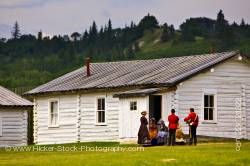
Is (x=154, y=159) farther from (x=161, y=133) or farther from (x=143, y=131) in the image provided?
(x=143, y=131)

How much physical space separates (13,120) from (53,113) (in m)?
3.19

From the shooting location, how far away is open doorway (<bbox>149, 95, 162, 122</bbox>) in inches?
2031

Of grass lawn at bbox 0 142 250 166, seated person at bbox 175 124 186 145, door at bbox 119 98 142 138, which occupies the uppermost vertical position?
door at bbox 119 98 142 138

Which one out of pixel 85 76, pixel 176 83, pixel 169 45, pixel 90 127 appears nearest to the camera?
pixel 176 83

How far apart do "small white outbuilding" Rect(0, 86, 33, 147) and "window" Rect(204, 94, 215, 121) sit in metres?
11.0

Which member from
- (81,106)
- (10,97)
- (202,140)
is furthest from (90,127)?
(202,140)

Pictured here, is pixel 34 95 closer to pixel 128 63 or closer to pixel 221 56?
pixel 128 63

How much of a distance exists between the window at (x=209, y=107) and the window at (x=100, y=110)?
6665 millimetres

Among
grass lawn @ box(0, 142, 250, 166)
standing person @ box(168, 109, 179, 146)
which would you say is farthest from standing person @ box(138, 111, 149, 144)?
grass lawn @ box(0, 142, 250, 166)

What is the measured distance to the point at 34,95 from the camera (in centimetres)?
6031

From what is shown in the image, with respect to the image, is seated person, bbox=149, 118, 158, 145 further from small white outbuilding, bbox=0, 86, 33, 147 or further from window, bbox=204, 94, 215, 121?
small white outbuilding, bbox=0, 86, 33, 147

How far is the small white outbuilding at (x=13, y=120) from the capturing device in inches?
2217

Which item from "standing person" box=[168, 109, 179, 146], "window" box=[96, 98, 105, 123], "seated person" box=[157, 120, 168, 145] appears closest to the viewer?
"standing person" box=[168, 109, 179, 146]

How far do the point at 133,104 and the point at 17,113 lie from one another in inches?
376
